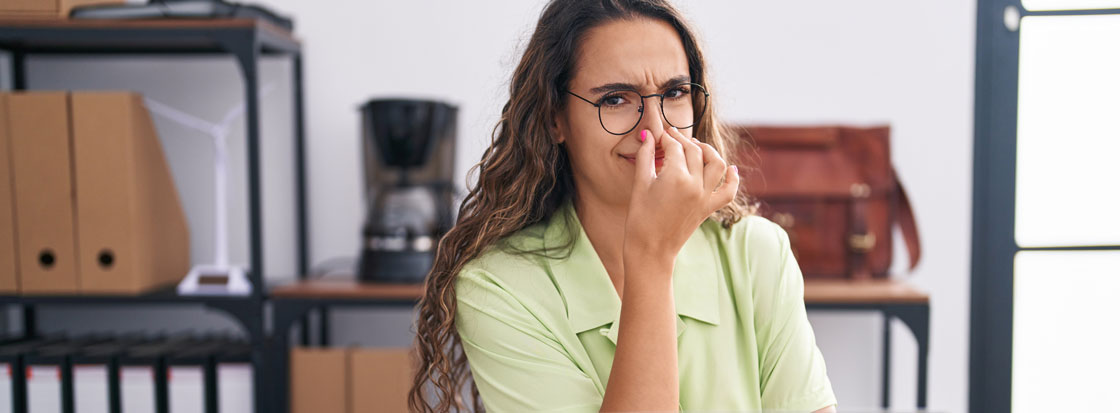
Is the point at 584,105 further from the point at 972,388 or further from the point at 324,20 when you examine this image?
the point at 324,20

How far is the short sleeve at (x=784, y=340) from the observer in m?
0.88

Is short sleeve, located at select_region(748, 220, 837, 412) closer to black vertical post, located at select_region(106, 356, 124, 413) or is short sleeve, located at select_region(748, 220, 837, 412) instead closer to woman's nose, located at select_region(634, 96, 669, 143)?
woman's nose, located at select_region(634, 96, 669, 143)

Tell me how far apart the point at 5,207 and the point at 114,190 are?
25cm

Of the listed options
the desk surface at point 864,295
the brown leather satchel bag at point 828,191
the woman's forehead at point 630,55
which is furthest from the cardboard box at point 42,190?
the desk surface at point 864,295

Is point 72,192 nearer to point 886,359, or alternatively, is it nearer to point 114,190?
point 114,190

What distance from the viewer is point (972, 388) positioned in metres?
0.81

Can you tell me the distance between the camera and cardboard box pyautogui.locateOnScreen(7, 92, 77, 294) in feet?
5.31

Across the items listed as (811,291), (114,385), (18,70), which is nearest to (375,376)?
(114,385)

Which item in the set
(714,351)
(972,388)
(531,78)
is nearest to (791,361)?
(714,351)

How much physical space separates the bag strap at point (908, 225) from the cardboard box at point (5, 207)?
7.01ft

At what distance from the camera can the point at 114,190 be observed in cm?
164

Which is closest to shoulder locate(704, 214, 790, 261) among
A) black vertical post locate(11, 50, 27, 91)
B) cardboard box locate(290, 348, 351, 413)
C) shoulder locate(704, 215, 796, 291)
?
shoulder locate(704, 215, 796, 291)

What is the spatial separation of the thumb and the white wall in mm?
1182

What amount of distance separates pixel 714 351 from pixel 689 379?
49 millimetres
